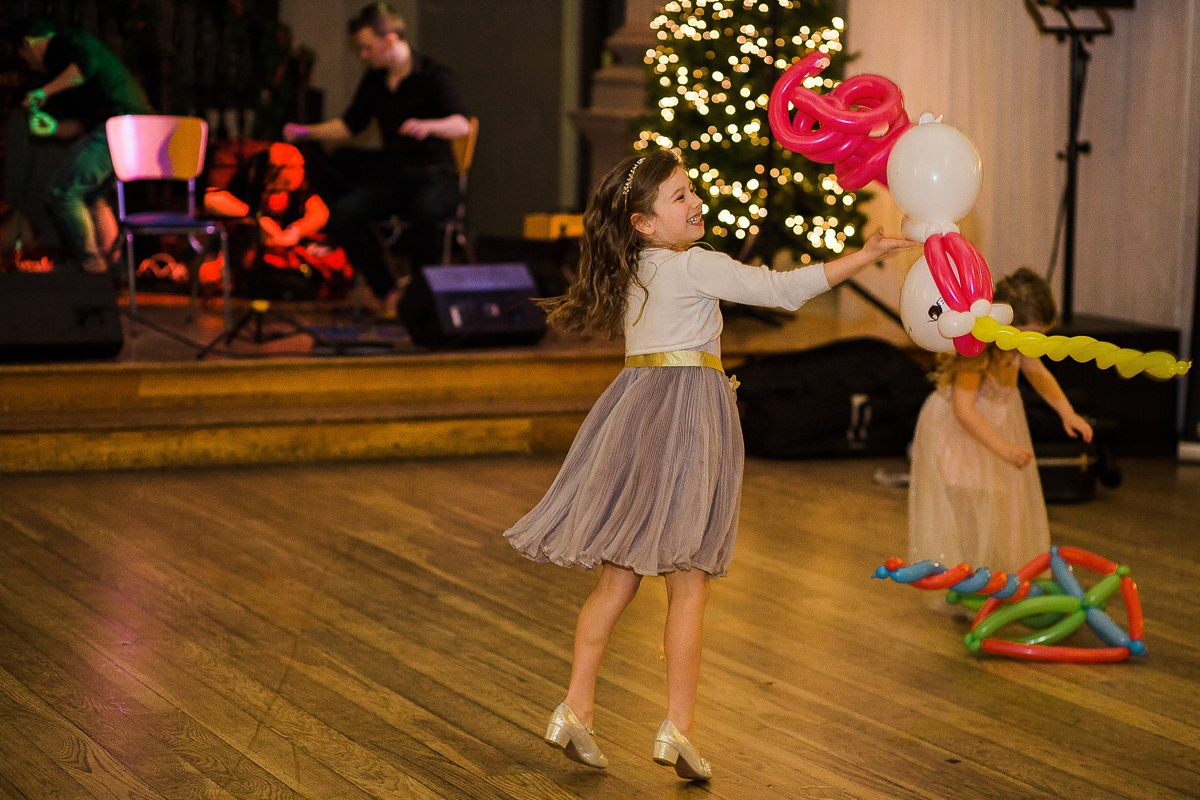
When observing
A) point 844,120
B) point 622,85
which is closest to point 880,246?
point 844,120

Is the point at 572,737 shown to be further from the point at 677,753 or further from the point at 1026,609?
the point at 1026,609

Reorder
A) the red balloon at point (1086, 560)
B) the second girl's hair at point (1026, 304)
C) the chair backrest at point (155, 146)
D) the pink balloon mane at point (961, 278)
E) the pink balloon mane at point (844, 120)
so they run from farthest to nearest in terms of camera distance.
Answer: the chair backrest at point (155, 146), the second girl's hair at point (1026, 304), the red balloon at point (1086, 560), the pink balloon mane at point (844, 120), the pink balloon mane at point (961, 278)

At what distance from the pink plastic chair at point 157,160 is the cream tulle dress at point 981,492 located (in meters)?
3.65

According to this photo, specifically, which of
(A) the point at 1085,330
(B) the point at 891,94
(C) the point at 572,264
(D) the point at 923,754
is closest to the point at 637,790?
(D) the point at 923,754

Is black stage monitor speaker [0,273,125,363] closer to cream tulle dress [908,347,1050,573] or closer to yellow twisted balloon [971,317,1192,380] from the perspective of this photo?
cream tulle dress [908,347,1050,573]

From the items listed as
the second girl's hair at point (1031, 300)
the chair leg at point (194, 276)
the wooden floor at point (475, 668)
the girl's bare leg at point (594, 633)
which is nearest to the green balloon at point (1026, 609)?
the wooden floor at point (475, 668)

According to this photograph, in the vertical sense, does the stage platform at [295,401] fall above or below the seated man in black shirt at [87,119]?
below

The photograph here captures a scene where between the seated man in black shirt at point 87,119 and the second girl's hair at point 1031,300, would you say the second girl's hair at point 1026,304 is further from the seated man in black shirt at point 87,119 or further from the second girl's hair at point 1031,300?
the seated man in black shirt at point 87,119

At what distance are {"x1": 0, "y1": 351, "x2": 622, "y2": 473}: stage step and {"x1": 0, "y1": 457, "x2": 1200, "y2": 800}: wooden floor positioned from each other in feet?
1.39

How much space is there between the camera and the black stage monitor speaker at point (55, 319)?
5.70m

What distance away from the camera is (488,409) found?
6227 millimetres

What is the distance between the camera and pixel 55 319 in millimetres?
5785

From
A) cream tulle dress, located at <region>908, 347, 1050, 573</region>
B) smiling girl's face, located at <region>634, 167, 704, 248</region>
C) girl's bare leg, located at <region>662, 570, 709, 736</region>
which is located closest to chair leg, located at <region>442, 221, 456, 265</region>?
cream tulle dress, located at <region>908, 347, 1050, 573</region>

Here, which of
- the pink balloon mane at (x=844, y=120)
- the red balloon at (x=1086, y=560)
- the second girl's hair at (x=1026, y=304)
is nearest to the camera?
the pink balloon mane at (x=844, y=120)
